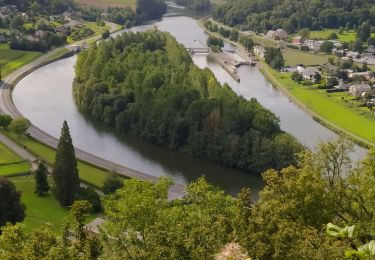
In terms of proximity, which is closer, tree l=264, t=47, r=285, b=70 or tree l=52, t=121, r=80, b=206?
tree l=52, t=121, r=80, b=206

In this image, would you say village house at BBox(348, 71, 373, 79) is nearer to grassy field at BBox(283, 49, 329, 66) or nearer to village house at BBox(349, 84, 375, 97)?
village house at BBox(349, 84, 375, 97)

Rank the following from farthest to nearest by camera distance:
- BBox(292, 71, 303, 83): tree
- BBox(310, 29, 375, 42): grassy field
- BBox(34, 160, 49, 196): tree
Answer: BBox(310, 29, 375, 42): grassy field → BBox(292, 71, 303, 83): tree → BBox(34, 160, 49, 196): tree

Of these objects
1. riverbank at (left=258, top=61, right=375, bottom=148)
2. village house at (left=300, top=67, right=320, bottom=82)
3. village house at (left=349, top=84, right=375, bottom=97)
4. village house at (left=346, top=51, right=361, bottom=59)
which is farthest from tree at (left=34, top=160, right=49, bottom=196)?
village house at (left=346, top=51, right=361, bottom=59)

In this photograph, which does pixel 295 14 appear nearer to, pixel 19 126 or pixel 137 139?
pixel 137 139

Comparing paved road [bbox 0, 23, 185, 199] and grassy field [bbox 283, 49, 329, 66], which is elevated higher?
paved road [bbox 0, 23, 185, 199]

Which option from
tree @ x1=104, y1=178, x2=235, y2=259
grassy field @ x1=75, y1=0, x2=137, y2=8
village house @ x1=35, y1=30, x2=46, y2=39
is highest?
tree @ x1=104, y1=178, x2=235, y2=259

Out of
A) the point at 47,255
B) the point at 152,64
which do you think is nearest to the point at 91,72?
the point at 152,64

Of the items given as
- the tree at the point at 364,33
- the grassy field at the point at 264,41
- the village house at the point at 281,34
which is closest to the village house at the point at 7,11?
the grassy field at the point at 264,41
